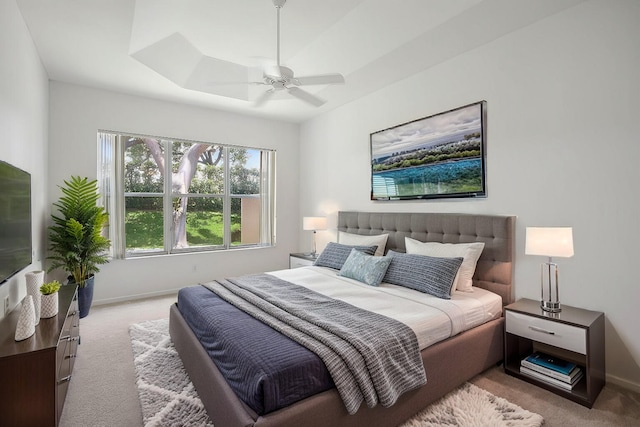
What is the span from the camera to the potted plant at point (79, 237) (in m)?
3.50

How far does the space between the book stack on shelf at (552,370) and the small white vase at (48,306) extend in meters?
3.38

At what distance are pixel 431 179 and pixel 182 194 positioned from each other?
359 centimetres

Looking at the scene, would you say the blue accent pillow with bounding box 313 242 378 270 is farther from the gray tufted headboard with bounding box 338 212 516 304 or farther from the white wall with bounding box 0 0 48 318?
the white wall with bounding box 0 0 48 318

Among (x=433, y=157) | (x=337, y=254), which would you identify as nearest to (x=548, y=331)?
(x=433, y=157)

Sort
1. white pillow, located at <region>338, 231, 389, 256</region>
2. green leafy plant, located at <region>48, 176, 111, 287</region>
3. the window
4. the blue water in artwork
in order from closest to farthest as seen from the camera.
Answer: the blue water in artwork → green leafy plant, located at <region>48, 176, 111, 287</region> → white pillow, located at <region>338, 231, 389, 256</region> → the window

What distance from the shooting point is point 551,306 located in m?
2.41

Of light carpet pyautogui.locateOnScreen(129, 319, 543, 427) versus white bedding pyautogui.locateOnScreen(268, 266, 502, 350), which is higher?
white bedding pyautogui.locateOnScreen(268, 266, 502, 350)

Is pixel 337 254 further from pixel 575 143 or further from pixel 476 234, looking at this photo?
pixel 575 143

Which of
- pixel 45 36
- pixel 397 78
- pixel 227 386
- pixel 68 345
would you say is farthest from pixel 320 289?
pixel 45 36

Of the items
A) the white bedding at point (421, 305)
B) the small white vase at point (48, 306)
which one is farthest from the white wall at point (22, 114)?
the white bedding at point (421, 305)

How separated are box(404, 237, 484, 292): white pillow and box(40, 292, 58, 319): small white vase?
2986 mm

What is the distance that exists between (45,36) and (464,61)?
3946 millimetres

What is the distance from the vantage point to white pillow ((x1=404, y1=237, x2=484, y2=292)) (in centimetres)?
282

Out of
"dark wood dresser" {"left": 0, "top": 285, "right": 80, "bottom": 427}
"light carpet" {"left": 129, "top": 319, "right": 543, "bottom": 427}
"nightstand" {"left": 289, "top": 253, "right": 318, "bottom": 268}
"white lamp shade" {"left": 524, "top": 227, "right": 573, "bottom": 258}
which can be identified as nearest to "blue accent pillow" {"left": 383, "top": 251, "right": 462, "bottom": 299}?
"white lamp shade" {"left": 524, "top": 227, "right": 573, "bottom": 258}
